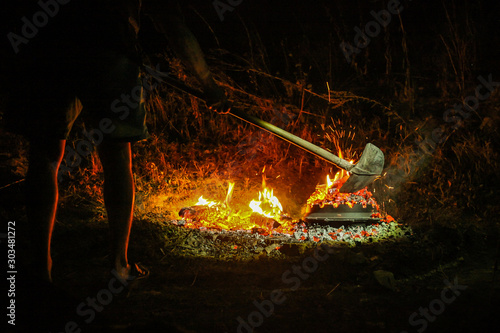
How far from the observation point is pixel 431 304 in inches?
78.0

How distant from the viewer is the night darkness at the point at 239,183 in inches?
79.9

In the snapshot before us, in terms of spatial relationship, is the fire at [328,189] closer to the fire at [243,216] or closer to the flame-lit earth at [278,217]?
the flame-lit earth at [278,217]

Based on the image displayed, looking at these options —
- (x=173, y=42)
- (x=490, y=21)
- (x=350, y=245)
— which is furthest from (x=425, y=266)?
(x=490, y=21)

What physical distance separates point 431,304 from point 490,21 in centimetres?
524

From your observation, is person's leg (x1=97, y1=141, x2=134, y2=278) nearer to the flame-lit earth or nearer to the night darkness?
the night darkness

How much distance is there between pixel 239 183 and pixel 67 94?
7.89 ft

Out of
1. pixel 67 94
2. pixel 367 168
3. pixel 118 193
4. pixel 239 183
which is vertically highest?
pixel 67 94

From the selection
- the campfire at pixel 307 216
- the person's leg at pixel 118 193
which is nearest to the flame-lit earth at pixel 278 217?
the campfire at pixel 307 216

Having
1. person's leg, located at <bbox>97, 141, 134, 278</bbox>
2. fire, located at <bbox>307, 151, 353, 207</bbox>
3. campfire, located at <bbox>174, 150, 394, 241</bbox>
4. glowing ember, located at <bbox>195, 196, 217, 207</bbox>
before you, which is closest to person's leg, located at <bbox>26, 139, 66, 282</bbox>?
person's leg, located at <bbox>97, 141, 134, 278</bbox>

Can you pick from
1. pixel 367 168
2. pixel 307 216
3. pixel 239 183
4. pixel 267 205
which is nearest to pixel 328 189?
pixel 307 216

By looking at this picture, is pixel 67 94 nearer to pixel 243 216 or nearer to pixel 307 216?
pixel 243 216

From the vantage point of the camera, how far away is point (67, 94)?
214 cm

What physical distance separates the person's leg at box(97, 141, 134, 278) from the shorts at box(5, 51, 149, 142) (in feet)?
0.35

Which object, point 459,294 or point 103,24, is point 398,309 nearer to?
point 459,294
